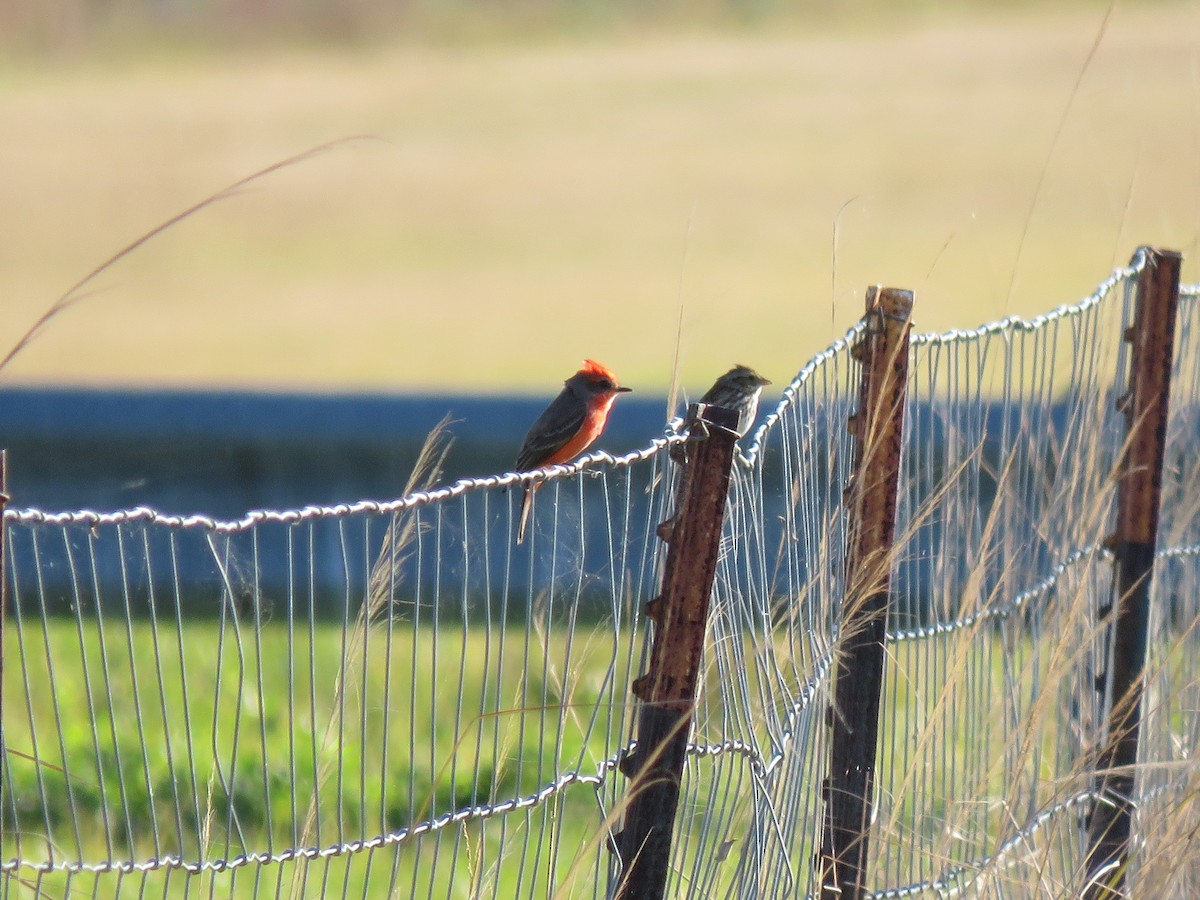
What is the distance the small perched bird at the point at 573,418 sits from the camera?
5699 millimetres

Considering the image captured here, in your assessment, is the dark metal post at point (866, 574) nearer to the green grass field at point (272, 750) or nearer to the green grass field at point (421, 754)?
the green grass field at point (421, 754)

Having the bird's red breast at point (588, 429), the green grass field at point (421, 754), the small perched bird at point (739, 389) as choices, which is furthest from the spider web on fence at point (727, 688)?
the bird's red breast at point (588, 429)

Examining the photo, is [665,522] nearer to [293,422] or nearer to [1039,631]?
[1039,631]

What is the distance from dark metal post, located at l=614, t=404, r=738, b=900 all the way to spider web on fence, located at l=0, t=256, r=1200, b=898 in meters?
0.07

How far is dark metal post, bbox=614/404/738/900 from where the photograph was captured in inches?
97.3

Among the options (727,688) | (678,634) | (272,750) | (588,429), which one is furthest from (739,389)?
(272,750)

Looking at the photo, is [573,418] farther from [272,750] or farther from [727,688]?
[727,688]

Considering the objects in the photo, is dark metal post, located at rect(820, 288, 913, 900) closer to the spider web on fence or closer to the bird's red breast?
the spider web on fence

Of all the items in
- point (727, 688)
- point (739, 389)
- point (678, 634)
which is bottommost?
point (727, 688)

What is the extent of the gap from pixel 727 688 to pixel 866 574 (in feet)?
1.42

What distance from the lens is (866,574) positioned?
307cm

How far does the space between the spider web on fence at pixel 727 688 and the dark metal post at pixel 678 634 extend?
7 centimetres

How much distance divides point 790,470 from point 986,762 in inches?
37.5

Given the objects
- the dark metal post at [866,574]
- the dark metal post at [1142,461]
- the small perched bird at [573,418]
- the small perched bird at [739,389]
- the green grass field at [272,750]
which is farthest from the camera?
the small perched bird at [573,418]
